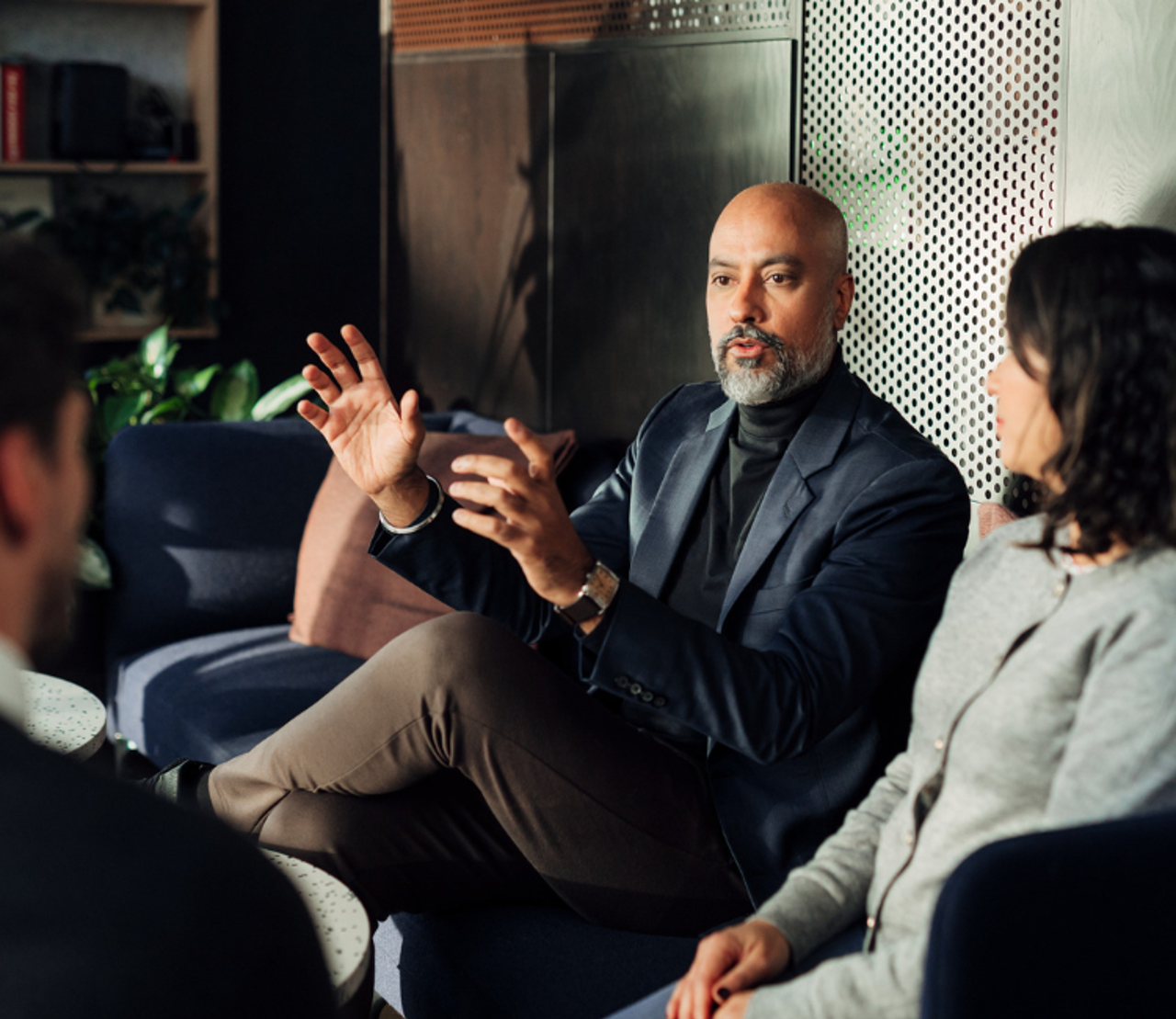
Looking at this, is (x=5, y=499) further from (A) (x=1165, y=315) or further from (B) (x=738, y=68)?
(B) (x=738, y=68)

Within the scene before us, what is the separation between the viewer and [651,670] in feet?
4.69

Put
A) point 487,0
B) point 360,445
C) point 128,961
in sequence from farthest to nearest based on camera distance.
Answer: point 487,0 < point 360,445 < point 128,961

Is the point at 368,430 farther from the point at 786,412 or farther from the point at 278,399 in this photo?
the point at 278,399

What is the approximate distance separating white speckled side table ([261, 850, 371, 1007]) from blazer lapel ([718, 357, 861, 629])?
0.61 m

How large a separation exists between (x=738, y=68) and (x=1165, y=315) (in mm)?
1587

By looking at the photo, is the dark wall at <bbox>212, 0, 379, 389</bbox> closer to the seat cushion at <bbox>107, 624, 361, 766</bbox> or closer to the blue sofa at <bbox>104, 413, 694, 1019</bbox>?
the blue sofa at <bbox>104, 413, 694, 1019</bbox>

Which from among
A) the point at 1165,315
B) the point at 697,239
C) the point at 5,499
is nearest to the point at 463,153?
the point at 697,239

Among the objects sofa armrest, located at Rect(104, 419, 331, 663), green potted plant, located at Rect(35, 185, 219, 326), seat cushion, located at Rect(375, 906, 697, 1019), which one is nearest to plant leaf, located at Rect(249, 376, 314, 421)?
sofa armrest, located at Rect(104, 419, 331, 663)

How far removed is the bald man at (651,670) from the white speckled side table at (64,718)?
15cm

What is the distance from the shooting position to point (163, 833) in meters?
0.54

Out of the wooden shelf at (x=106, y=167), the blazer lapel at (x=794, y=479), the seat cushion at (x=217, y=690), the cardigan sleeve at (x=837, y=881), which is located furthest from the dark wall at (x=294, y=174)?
the cardigan sleeve at (x=837, y=881)

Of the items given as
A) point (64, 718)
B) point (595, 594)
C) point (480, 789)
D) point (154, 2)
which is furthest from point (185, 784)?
point (154, 2)

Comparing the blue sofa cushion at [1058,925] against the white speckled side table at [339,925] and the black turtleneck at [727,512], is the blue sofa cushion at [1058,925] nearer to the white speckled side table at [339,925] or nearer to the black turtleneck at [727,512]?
the white speckled side table at [339,925]

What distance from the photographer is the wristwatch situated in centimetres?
142
